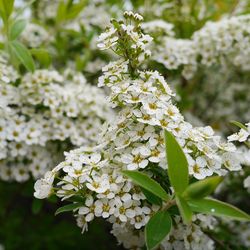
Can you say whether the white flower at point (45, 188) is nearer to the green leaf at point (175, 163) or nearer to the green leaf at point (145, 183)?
the green leaf at point (145, 183)

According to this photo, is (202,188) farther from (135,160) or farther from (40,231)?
(40,231)

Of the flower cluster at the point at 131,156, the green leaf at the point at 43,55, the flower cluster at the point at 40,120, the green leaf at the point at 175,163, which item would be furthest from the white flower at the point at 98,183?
the green leaf at the point at 43,55

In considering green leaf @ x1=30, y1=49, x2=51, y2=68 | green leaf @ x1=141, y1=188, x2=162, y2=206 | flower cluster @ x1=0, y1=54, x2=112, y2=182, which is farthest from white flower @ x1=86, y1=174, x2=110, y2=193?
green leaf @ x1=30, y1=49, x2=51, y2=68

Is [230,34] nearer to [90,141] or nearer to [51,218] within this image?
[90,141]

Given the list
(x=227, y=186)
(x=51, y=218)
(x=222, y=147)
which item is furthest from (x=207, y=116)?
(x=222, y=147)

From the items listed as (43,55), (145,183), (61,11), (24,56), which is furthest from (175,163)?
(61,11)

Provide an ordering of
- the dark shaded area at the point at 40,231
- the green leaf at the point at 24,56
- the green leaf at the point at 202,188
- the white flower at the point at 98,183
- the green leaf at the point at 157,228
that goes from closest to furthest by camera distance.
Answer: the green leaf at the point at 202,188 < the green leaf at the point at 157,228 < the white flower at the point at 98,183 < the green leaf at the point at 24,56 < the dark shaded area at the point at 40,231

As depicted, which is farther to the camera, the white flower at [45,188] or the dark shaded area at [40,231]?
the dark shaded area at [40,231]
